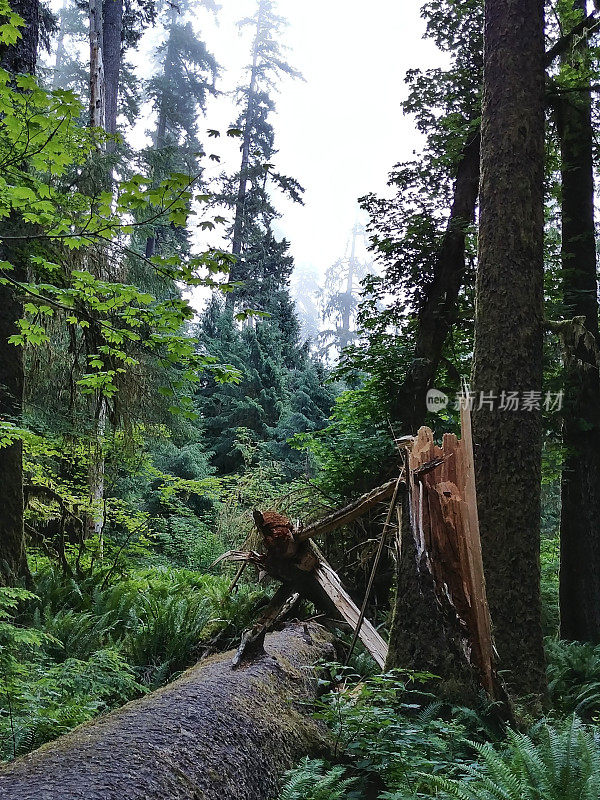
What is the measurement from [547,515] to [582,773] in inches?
573

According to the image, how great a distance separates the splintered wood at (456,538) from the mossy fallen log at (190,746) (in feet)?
3.53

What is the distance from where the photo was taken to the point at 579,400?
8.10m

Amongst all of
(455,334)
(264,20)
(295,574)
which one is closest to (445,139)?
(455,334)

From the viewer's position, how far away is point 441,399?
8.58m

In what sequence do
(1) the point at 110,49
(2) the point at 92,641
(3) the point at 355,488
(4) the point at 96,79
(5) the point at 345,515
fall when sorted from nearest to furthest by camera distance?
(5) the point at 345,515 → (2) the point at 92,641 → (3) the point at 355,488 → (4) the point at 96,79 → (1) the point at 110,49

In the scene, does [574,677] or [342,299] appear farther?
[342,299]

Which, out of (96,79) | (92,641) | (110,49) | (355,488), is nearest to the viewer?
(92,641)

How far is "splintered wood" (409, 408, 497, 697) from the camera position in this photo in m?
3.51

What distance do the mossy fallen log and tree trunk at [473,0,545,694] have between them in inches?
74.7

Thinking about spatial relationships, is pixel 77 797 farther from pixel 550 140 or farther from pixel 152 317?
pixel 550 140

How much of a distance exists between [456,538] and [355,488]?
4.49m

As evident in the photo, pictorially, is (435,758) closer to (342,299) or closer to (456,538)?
(456,538)

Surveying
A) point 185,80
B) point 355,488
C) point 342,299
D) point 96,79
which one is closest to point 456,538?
point 355,488

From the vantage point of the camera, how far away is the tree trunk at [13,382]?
250 inches
